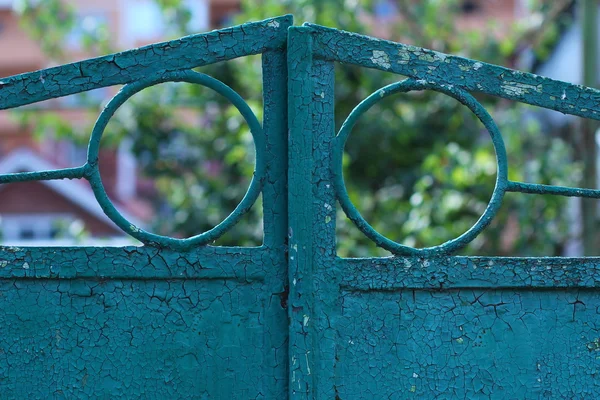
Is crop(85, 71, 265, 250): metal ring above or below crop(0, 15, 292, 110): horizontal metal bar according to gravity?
below

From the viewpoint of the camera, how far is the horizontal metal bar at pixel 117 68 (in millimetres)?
1725

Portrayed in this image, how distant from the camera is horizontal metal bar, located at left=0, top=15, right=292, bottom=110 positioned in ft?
5.66

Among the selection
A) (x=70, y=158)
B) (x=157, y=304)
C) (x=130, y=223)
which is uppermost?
(x=70, y=158)

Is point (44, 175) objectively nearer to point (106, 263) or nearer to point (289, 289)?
point (106, 263)

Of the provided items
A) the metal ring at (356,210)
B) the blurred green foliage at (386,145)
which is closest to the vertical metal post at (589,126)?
the blurred green foliage at (386,145)

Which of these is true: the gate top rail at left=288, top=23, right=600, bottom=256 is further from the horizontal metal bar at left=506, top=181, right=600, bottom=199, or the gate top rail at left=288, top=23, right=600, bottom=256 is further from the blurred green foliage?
the blurred green foliage

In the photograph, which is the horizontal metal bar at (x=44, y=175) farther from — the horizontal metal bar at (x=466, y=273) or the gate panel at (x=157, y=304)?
the horizontal metal bar at (x=466, y=273)

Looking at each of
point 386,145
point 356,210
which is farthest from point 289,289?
point 386,145

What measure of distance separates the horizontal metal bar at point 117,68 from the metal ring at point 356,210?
266 millimetres

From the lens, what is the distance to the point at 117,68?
68.2 inches

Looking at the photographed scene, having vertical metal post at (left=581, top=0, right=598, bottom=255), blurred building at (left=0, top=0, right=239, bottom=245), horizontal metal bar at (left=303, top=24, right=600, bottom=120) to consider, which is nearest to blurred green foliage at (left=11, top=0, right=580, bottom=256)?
vertical metal post at (left=581, top=0, right=598, bottom=255)

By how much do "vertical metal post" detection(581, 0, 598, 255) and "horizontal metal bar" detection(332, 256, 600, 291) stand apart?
112 inches

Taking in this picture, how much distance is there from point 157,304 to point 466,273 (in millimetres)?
666

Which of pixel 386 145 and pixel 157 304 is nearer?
pixel 157 304
